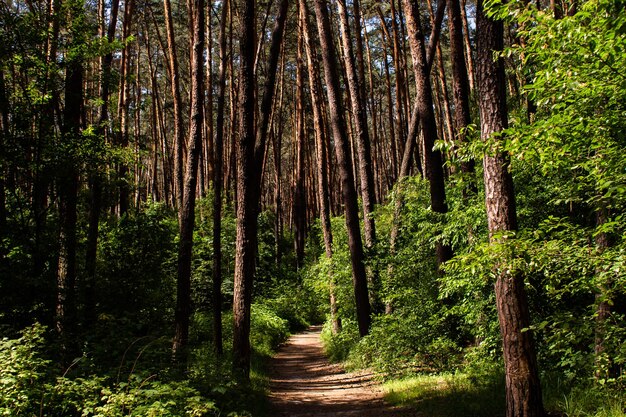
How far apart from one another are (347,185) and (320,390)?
5.40 m

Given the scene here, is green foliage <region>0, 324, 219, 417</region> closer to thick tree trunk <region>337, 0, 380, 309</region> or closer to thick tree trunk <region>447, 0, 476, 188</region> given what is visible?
thick tree trunk <region>447, 0, 476, 188</region>

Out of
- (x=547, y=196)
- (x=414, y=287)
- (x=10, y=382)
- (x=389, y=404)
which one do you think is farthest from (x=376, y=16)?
(x=10, y=382)

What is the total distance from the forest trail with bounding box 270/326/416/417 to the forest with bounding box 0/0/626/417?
0.37 m

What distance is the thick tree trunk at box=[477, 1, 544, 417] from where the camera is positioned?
17.6 ft

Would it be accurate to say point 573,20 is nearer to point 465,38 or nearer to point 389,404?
point 389,404

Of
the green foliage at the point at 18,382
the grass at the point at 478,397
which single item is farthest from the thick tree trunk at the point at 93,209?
the grass at the point at 478,397

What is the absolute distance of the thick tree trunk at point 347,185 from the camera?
496 inches

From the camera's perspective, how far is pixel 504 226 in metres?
5.54

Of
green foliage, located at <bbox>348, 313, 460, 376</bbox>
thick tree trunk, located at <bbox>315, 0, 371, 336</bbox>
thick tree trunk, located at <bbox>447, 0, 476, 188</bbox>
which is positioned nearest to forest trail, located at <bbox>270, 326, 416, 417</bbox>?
green foliage, located at <bbox>348, 313, 460, 376</bbox>

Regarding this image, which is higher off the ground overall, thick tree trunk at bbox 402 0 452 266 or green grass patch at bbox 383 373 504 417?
thick tree trunk at bbox 402 0 452 266

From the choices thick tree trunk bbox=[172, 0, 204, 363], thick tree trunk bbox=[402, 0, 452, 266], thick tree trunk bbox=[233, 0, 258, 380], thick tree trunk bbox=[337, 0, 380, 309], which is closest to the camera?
thick tree trunk bbox=[233, 0, 258, 380]

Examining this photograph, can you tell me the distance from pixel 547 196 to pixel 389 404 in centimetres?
441

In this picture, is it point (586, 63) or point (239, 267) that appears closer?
point (586, 63)

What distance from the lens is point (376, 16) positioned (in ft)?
90.1
